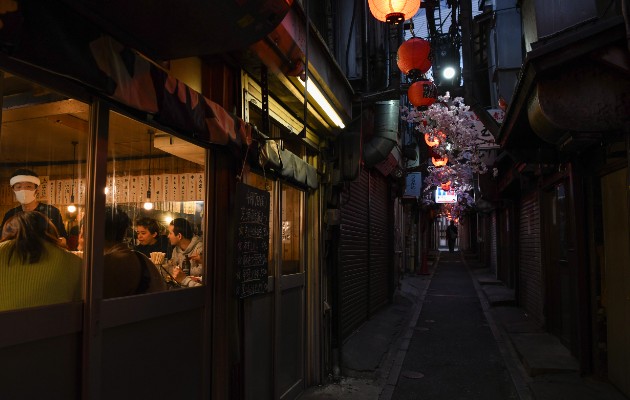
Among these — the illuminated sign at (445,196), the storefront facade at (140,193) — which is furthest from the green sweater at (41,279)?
the illuminated sign at (445,196)

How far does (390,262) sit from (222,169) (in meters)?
14.5

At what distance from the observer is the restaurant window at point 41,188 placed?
3619 millimetres

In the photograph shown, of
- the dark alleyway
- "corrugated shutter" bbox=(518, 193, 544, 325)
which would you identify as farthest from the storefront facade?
"corrugated shutter" bbox=(518, 193, 544, 325)

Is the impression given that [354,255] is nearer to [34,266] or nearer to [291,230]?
[291,230]

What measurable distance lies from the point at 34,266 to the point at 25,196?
0.52 m

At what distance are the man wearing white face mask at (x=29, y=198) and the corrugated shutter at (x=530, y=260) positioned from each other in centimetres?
1314

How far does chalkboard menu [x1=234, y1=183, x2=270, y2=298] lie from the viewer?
19.3 feet

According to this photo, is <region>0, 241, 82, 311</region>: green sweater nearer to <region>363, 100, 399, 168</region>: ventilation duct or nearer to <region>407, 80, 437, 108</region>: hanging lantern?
<region>407, 80, 437, 108</region>: hanging lantern

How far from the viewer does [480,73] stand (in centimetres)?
2320

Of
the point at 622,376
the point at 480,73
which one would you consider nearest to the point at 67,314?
the point at 622,376

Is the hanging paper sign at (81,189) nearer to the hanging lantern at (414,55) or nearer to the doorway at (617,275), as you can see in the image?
the doorway at (617,275)

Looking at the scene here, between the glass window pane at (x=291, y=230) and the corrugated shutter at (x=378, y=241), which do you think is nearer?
the glass window pane at (x=291, y=230)

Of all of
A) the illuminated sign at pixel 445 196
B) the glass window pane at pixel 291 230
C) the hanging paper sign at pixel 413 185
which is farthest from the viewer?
the illuminated sign at pixel 445 196

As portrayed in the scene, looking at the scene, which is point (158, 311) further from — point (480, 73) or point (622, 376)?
point (480, 73)
